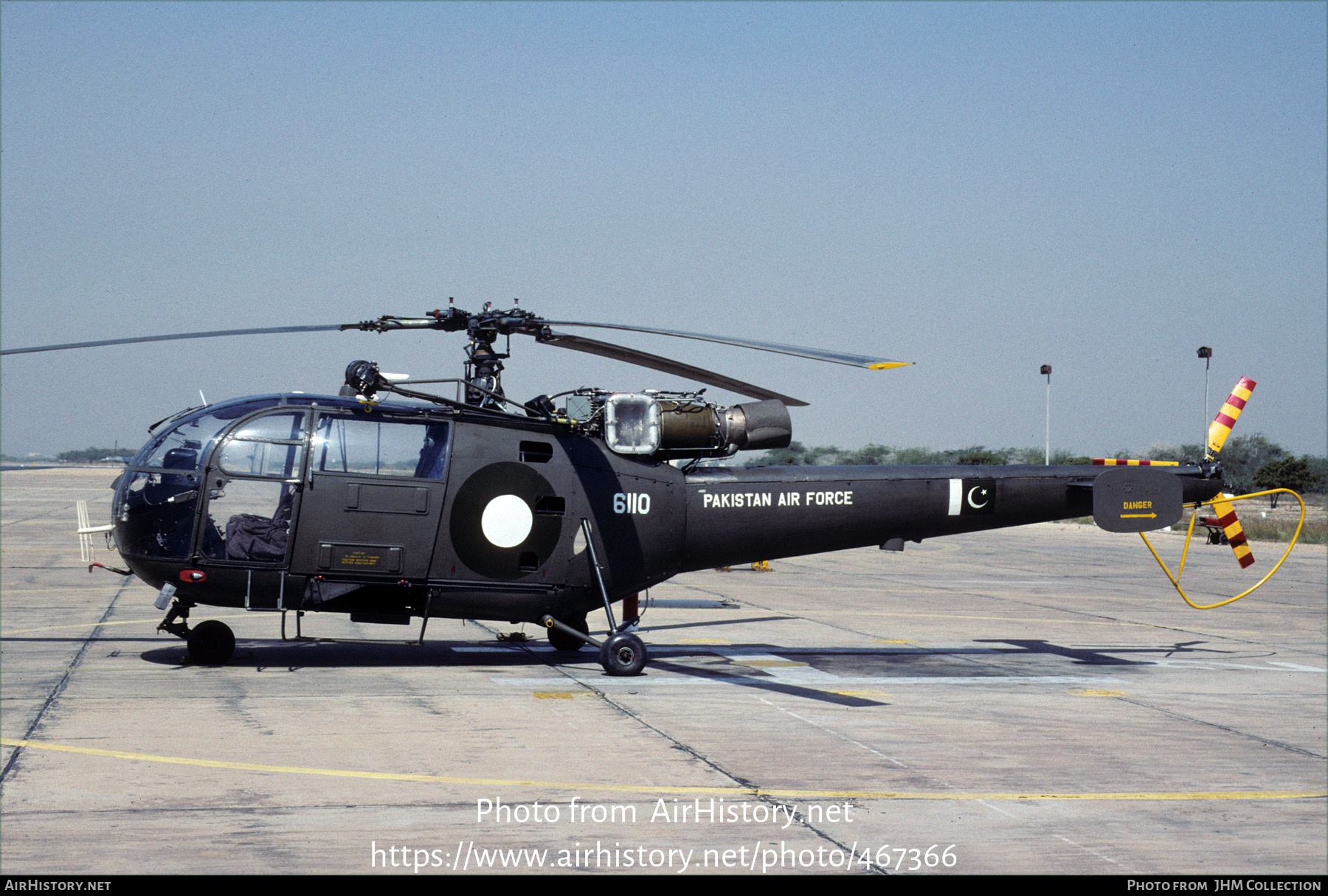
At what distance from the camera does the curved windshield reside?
1132 centimetres

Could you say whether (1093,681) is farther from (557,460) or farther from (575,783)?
(575,783)

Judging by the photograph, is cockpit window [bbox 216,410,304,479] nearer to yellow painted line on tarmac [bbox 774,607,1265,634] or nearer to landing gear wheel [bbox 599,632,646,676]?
landing gear wheel [bbox 599,632,646,676]

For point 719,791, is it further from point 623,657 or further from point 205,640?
point 205,640

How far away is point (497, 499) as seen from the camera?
12.1 metres

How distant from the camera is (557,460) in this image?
1242 cm

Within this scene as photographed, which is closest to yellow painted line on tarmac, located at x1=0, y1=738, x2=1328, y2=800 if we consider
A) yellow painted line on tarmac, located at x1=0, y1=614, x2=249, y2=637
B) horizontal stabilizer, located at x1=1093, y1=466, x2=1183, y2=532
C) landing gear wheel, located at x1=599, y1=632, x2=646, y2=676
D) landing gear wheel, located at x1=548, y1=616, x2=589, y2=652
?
landing gear wheel, located at x1=599, y1=632, x2=646, y2=676

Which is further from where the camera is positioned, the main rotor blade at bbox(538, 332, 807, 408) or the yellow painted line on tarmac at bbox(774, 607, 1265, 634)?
the yellow painted line on tarmac at bbox(774, 607, 1265, 634)

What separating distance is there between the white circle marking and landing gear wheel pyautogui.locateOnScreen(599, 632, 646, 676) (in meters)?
1.56

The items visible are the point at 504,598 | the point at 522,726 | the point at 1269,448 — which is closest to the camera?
the point at 522,726

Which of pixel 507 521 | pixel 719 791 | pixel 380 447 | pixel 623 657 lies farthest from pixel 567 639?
pixel 719 791

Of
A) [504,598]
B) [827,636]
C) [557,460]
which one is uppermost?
[557,460]

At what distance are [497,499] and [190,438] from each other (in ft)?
10.6

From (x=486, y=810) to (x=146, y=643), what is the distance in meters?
8.25
